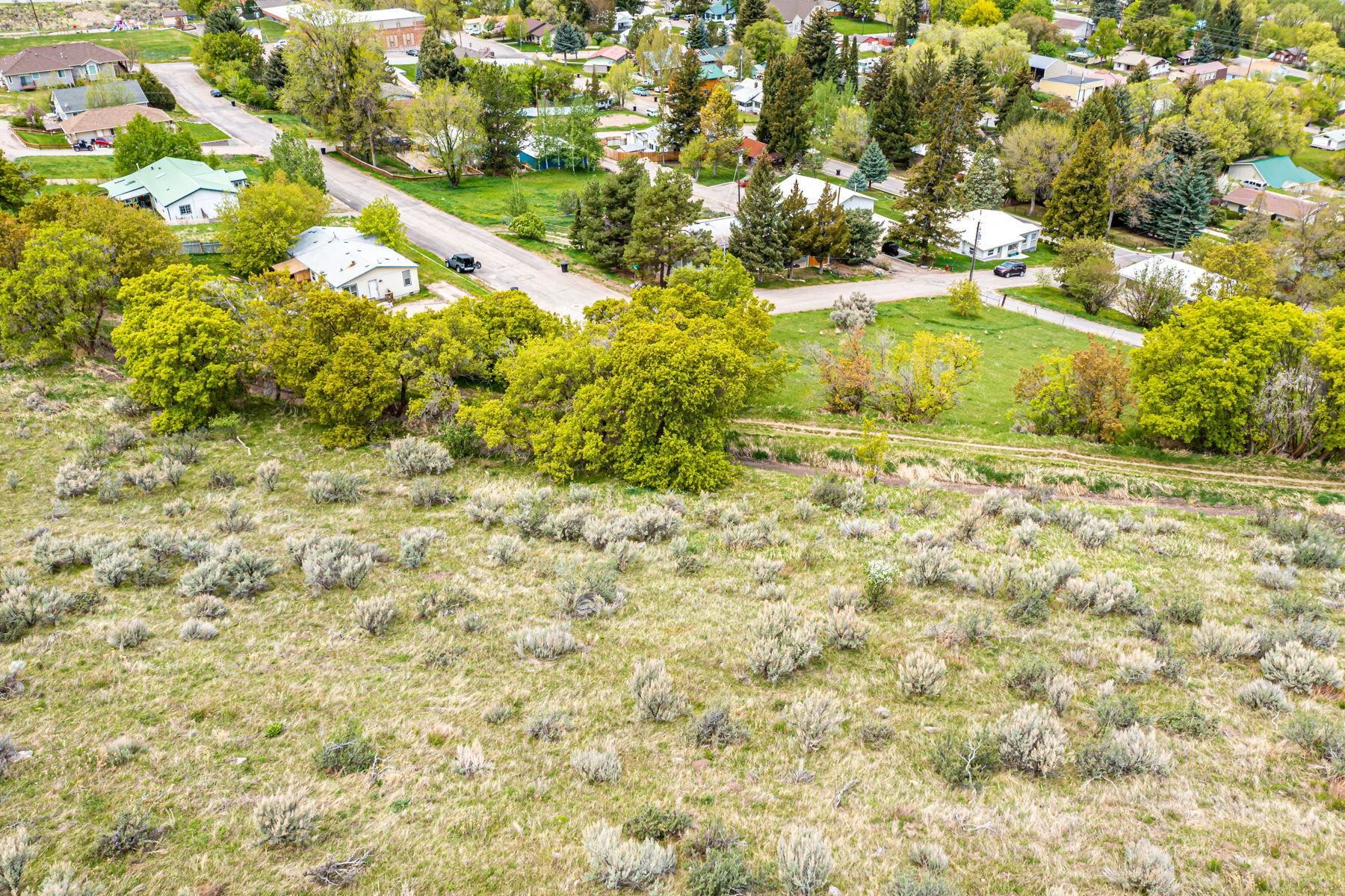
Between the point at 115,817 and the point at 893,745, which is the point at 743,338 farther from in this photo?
the point at 115,817

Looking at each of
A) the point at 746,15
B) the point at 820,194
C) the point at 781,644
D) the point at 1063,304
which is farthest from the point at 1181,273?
the point at 746,15

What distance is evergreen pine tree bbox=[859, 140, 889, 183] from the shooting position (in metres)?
84.4

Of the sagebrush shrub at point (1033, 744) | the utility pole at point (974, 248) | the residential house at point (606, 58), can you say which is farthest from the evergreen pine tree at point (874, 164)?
the sagebrush shrub at point (1033, 744)

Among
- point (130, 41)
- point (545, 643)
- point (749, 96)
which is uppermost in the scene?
point (130, 41)

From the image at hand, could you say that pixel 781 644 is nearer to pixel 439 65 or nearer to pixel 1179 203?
pixel 1179 203

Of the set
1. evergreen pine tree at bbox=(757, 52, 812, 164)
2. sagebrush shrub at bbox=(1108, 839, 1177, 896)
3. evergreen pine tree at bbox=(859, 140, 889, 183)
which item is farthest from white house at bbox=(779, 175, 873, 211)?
sagebrush shrub at bbox=(1108, 839, 1177, 896)

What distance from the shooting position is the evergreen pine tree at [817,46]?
10650 centimetres

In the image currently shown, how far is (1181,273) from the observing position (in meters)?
60.3

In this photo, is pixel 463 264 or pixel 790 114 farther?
pixel 790 114

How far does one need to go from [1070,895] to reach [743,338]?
2876 centimetres

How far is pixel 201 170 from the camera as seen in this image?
62594mm

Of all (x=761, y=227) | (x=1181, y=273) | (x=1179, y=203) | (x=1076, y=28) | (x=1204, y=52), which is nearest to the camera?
(x=761, y=227)

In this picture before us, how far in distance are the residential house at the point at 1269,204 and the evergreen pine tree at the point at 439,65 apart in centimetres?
8106

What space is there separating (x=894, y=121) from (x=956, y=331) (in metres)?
44.9
